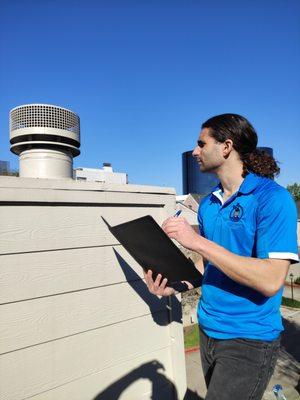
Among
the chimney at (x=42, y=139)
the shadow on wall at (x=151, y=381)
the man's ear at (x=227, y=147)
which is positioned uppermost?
the chimney at (x=42, y=139)

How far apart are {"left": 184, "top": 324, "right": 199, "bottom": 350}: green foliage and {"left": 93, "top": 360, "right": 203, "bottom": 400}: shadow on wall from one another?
8705 mm

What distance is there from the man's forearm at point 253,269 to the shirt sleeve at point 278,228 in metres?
0.04

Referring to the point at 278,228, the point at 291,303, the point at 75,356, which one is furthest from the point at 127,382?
the point at 291,303

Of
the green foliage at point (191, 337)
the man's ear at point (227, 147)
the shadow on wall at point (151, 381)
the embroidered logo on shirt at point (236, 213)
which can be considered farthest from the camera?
the green foliage at point (191, 337)

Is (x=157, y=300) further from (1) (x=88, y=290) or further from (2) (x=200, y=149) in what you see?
(2) (x=200, y=149)

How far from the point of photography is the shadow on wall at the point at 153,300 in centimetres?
208

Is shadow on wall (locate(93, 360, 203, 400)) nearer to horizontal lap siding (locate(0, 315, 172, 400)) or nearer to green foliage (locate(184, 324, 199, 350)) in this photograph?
horizontal lap siding (locate(0, 315, 172, 400))

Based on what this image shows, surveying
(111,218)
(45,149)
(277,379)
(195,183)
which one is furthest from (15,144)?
(195,183)

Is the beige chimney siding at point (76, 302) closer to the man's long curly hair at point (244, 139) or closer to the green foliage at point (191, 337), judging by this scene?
the man's long curly hair at point (244, 139)

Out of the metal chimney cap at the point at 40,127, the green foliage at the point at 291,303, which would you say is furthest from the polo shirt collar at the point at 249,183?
the green foliage at the point at 291,303

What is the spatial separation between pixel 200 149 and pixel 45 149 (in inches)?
39.0

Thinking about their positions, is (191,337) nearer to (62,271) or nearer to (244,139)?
(62,271)

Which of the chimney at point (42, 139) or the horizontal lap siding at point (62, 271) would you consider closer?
the horizontal lap siding at point (62, 271)

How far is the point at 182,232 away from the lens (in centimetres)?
144
